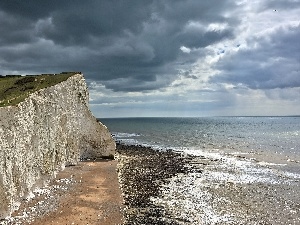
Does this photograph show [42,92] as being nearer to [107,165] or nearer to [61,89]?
[61,89]

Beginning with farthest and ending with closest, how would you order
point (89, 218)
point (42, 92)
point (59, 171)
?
point (59, 171)
point (42, 92)
point (89, 218)

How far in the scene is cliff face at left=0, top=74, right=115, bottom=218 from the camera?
1944cm

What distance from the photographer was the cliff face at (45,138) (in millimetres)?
19438

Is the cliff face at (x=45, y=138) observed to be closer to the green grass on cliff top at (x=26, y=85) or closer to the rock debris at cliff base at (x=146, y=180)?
the green grass on cliff top at (x=26, y=85)

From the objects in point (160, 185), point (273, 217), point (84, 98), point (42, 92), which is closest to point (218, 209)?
point (273, 217)

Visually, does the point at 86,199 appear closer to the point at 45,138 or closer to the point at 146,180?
the point at 45,138

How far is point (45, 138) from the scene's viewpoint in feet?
92.1

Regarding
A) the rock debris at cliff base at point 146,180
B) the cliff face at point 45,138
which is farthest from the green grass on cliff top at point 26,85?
the rock debris at cliff base at point 146,180

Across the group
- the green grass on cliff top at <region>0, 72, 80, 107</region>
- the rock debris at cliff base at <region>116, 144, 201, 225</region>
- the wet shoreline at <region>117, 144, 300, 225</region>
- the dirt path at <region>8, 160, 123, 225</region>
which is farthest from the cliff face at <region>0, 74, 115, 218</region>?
the wet shoreline at <region>117, 144, 300, 225</region>

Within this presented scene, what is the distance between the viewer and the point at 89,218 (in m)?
20.3

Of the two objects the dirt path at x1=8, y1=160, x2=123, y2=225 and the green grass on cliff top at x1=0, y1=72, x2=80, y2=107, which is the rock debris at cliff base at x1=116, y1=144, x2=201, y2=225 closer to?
the dirt path at x1=8, y1=160, x2=123, y2=225

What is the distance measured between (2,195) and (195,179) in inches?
833

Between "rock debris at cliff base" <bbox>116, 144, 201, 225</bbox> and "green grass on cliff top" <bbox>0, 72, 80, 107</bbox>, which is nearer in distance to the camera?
"rock debris at cliff base" <bbox>116, 144, 201, 225</bbox>

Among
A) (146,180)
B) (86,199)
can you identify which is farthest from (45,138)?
(146,180)
